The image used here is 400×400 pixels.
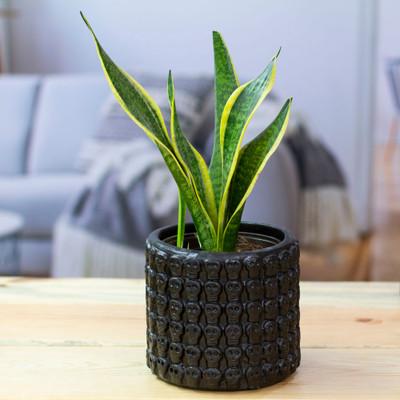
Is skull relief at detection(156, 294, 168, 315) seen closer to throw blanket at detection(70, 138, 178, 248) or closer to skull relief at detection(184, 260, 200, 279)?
skull relief at detection(184, 260, 200, 279)

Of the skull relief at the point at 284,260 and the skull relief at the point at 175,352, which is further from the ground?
the skull relief at the point at 284,260

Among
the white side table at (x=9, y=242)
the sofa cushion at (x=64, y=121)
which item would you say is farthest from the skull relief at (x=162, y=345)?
the sofa cushion at (x=64, y=121)

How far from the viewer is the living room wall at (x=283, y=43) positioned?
390 cm

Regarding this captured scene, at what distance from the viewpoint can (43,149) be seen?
3.19 metres

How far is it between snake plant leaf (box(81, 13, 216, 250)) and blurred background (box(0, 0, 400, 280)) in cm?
153

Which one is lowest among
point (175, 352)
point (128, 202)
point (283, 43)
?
point (128, 202)

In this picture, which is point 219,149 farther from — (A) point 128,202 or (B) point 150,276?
(A) point 128,202

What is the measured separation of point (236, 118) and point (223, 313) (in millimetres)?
178

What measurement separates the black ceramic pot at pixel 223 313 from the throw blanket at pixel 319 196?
6.69 ft

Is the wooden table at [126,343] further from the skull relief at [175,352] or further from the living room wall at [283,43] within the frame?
the living room wall at [283,43]

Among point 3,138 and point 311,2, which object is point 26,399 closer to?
point 3,138

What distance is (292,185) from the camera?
2.60 m

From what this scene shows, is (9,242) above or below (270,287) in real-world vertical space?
below

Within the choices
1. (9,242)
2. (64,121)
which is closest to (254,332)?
(9,242)
